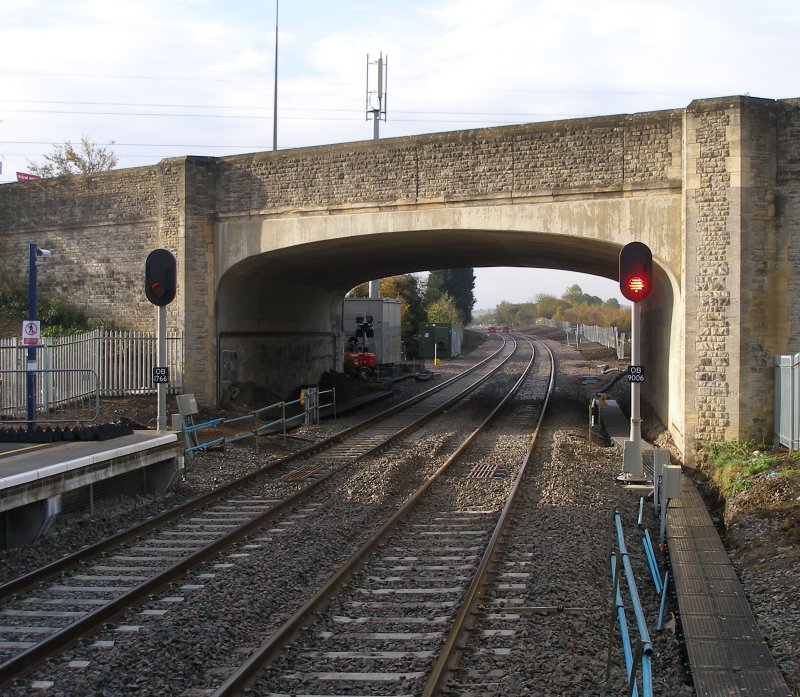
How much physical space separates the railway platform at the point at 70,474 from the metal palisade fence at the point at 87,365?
21.7ft

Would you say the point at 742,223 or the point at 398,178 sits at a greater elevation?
the point at 398,178

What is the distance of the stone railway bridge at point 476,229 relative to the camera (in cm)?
1538

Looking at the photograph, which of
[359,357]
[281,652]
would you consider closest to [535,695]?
[281,652]

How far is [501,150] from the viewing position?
18.0m

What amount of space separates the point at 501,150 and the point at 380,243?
4435mm

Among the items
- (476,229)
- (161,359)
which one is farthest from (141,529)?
(476,229)

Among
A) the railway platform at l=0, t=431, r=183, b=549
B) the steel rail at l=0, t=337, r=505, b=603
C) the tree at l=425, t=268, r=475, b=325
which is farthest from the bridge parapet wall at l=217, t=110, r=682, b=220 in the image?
the tree at l=425, t=268, r=475, b=325

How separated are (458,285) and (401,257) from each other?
69462mm

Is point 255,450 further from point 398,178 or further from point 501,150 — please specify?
point 501,150

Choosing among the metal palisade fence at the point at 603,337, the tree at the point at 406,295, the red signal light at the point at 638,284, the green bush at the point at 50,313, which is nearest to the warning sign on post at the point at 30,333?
the green bush at the point at 50,313

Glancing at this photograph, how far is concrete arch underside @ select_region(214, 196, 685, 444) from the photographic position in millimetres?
16875

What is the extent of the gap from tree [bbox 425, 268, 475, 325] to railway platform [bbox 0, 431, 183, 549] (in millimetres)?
77082

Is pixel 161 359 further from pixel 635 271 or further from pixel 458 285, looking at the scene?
pixel 458 285

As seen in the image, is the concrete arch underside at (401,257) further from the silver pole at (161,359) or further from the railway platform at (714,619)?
the silver pole at (161,359)
